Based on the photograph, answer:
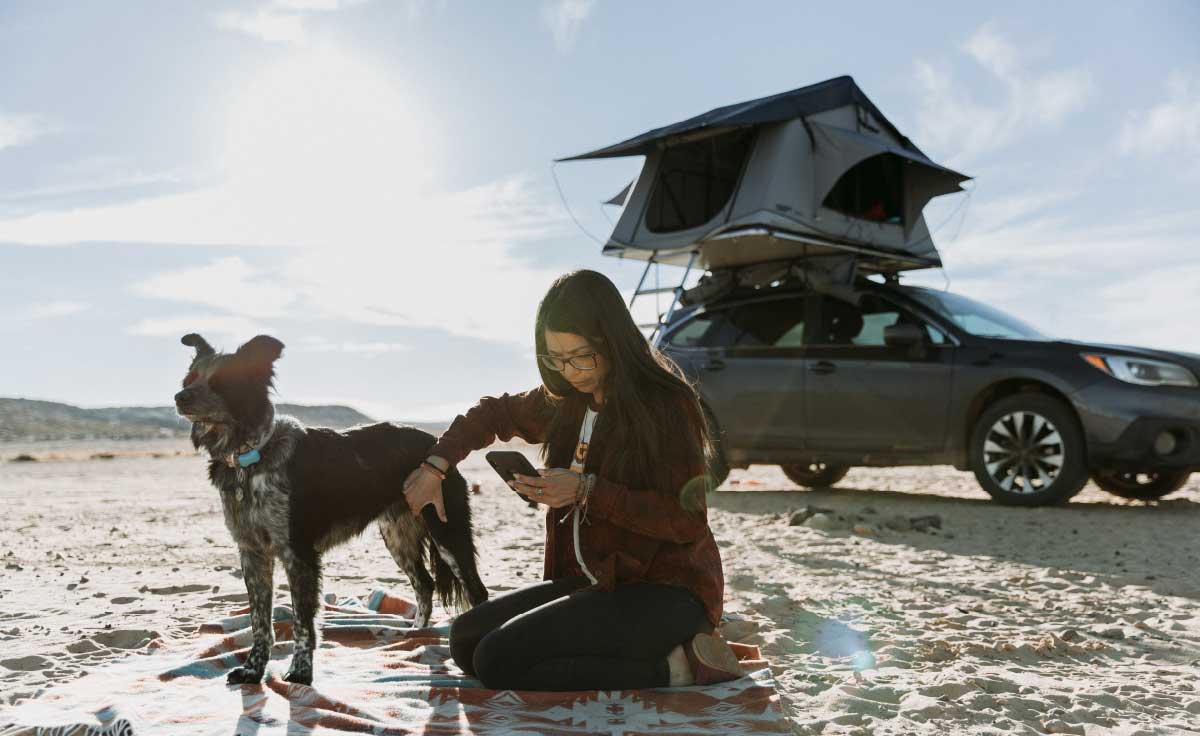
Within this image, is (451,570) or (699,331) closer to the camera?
(451,570)

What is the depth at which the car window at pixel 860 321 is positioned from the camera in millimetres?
8031

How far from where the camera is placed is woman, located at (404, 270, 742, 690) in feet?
9.64

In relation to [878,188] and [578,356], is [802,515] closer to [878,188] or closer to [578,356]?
[578,356]

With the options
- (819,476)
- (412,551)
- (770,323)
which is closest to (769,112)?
(770,323)

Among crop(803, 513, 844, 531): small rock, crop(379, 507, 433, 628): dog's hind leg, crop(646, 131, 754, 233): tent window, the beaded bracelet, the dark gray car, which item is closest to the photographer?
the beaded bracelet

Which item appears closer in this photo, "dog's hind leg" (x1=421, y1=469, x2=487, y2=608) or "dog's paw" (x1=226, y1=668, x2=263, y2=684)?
"dog's paw" (x1=226, y1=668, x2=263, y2=684)

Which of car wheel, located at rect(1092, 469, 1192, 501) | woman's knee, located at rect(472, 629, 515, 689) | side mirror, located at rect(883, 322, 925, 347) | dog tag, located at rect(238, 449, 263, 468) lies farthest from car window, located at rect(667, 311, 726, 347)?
woman's knee, located at rect(472, 629, 515, 689)

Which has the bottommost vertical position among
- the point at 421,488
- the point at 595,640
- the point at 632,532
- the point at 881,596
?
the point at 881,596

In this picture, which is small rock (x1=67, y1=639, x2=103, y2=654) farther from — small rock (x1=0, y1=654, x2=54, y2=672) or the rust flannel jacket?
the rust flannel jacket

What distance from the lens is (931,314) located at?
788 cm

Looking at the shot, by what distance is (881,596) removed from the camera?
182 inches

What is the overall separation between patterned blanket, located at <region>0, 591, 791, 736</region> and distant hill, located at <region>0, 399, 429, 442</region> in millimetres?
24938

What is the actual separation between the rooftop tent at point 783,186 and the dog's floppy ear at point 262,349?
614 cm

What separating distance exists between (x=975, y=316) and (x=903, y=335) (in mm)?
945
